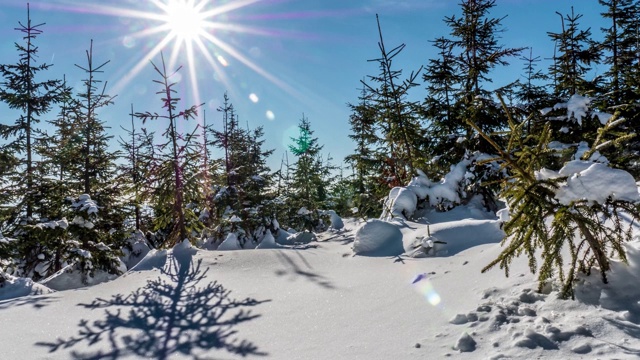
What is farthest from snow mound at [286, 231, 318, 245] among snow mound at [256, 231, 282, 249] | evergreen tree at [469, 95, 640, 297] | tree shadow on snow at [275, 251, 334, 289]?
evergreen tree at [469, 95, 640, 297]

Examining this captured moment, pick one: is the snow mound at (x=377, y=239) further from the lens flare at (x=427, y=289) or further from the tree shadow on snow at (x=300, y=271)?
the lens flare at (x=427, y=289)

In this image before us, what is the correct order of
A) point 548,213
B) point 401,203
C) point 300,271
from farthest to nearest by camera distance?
1. point 401,203
2. point 300,271
3. point 548,213

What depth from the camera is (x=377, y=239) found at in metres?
7.76

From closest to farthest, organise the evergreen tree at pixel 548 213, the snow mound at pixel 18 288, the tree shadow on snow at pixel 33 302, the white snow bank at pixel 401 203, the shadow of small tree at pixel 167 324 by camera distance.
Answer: the evergreen tree at pixel 548 213 → the shadow of small tree at pixel 167 324 → the tree shadow on snow at pixel 33 302 → the snow mound at pixel 18 288 → the white snow bank at pixel 401 203

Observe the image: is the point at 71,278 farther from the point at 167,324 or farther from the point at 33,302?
the point at 167,324

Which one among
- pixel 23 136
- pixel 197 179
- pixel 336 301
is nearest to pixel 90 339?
pixel 336 301

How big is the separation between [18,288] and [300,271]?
20.6 feet

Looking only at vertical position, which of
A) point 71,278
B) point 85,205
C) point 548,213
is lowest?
point 71,278

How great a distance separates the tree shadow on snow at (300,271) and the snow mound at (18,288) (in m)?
Answer: 5.08

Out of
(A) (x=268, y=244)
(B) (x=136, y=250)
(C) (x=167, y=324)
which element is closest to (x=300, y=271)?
(C) (x=167, y=324)

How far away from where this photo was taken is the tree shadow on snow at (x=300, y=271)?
584 centimetres

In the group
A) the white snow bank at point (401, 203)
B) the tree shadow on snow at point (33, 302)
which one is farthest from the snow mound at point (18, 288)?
the white snow bank at point (401, 203)

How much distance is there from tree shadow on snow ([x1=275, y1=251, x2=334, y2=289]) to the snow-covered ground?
0.9 inches

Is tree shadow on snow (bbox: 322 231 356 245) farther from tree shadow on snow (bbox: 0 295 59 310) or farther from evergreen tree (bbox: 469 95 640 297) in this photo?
evergreen tree (bbox: 469 95 640 297)
